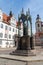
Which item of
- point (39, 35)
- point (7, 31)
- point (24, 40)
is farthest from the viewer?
point (39, 35)

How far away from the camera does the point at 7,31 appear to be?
54.5 metres

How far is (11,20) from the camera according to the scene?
194ft

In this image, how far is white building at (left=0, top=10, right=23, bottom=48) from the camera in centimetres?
5053

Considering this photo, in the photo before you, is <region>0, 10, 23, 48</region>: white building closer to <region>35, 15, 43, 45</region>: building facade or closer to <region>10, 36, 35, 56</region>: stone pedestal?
<region>35, 15, 43, 45</region>: building facade

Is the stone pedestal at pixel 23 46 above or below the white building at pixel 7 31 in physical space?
below

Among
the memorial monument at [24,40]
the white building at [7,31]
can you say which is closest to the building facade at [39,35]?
the white building at [7,31]

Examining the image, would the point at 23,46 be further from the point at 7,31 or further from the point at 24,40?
the point at 7,31

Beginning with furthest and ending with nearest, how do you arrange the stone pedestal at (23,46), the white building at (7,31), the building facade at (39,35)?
1. the building facade at (39,35)
2. the white building at (7,31)
3. the stone pedestal at (23,46)

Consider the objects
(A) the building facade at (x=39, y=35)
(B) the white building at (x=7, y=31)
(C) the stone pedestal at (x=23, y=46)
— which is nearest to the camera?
(C) the stone pedestal at (x=23, y=46)

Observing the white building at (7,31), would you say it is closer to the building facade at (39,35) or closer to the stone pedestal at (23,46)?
the building facade at (39,35)

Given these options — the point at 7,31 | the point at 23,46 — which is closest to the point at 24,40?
the point at 23,46

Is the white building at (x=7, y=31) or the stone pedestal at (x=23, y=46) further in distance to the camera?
the white building at (x=7, y=31)

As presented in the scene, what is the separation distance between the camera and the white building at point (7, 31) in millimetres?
50531

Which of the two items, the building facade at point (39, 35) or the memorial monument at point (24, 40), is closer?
the memorial monument at point (24, 40)
